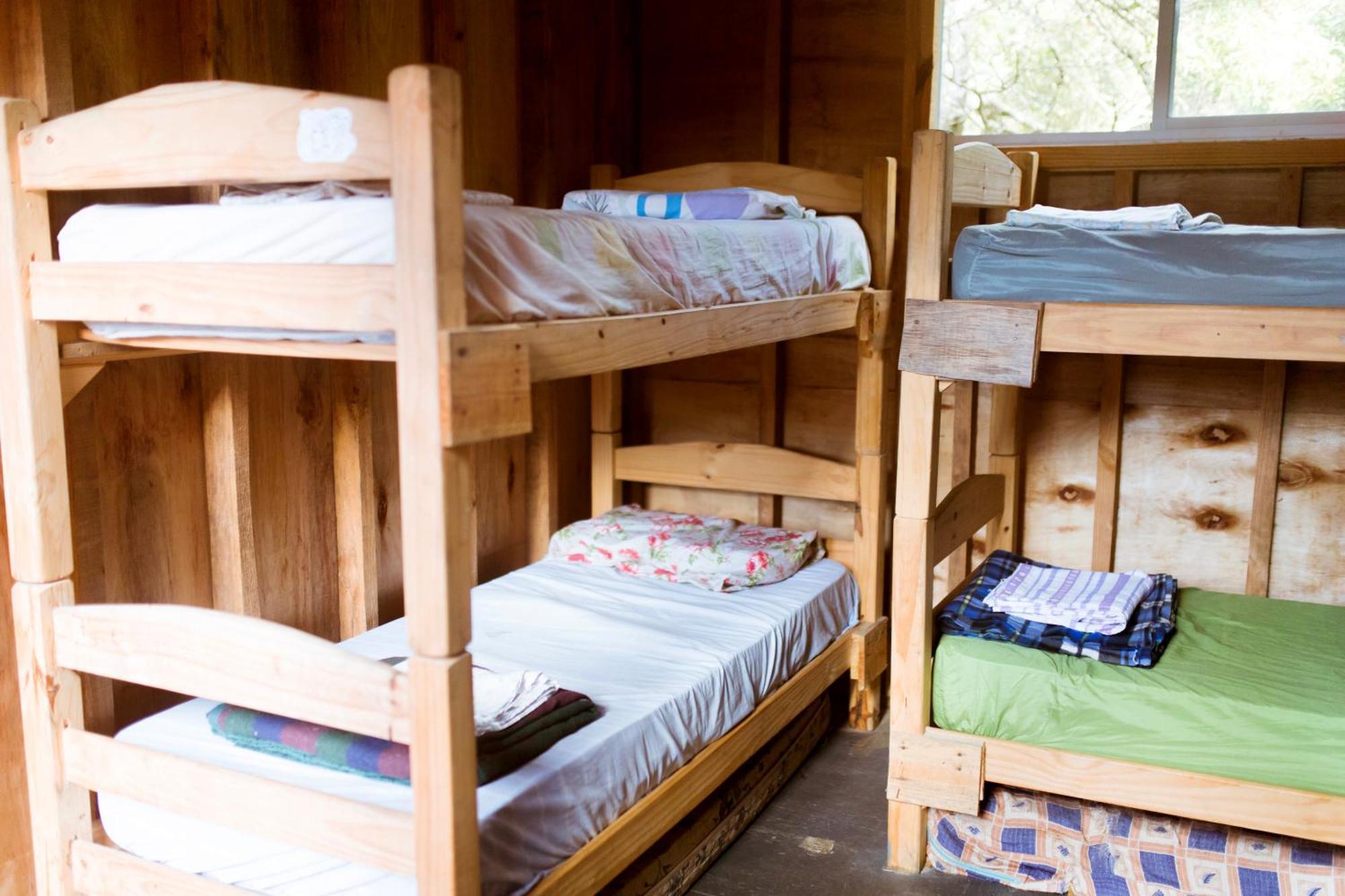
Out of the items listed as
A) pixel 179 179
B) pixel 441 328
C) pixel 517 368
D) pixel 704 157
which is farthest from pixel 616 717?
pixel 704 157

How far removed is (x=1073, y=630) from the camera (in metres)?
2.64

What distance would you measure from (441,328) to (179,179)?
508 mm

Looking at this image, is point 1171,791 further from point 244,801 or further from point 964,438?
point 244,801

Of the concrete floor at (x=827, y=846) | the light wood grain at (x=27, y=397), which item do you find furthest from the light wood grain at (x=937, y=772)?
the light wood grain at (x=27, y=397)

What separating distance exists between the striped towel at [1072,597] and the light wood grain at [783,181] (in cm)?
113

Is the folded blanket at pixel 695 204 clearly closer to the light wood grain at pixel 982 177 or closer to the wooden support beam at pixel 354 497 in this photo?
the light wood grain at pixel 982 177

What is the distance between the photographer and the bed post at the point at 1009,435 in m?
3.28

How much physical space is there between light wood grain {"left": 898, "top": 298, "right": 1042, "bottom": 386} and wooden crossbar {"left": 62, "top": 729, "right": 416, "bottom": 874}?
1399 mm

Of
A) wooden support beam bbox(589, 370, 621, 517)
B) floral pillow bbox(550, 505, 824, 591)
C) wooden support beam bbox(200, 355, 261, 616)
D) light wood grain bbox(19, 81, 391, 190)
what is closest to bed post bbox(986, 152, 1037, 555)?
floral pillow bbox(550, 505, 824, 591)

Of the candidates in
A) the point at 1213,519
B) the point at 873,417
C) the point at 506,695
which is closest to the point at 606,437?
the point at 873,417

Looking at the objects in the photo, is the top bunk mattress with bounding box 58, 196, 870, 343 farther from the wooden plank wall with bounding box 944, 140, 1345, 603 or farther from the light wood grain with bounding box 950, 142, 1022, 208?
the wooden plank wall with bounding box 944, 140, 1345, 603

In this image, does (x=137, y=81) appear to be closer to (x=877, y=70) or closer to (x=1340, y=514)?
(x=877, y=70)

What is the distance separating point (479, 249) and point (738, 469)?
1959mm

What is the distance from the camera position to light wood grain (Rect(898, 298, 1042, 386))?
237 centimetres
